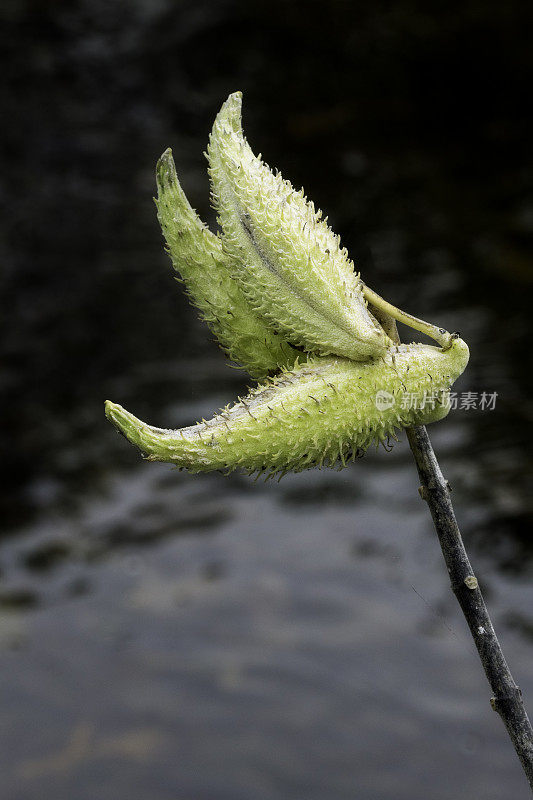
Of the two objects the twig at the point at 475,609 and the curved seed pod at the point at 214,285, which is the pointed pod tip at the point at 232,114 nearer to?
the curved seed pod at the point at 214,285

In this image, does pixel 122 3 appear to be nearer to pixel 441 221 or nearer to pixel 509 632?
pixel 441 221

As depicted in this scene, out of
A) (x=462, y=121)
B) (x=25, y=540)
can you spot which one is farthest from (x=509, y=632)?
(x=462, y=121)

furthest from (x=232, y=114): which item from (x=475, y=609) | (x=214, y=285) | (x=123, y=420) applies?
(x=475, y=609)

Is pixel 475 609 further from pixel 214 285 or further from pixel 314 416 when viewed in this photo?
pixel 214 285

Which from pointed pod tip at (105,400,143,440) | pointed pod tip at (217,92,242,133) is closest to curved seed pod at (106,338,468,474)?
pointed pod tip at (105,400,143,440)

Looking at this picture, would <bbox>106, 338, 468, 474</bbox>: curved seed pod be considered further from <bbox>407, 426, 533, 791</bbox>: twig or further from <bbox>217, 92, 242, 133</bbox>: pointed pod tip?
<bbox>217, 92, 242, 133</bbox>: pointed pod tip

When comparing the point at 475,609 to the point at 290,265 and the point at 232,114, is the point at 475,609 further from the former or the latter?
the point at 232,114

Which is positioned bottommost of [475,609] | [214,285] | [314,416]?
[475,609]

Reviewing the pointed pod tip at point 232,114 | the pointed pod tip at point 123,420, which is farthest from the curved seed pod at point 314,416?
the pointed pod tip at point 232,114

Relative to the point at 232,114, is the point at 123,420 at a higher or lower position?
lower
